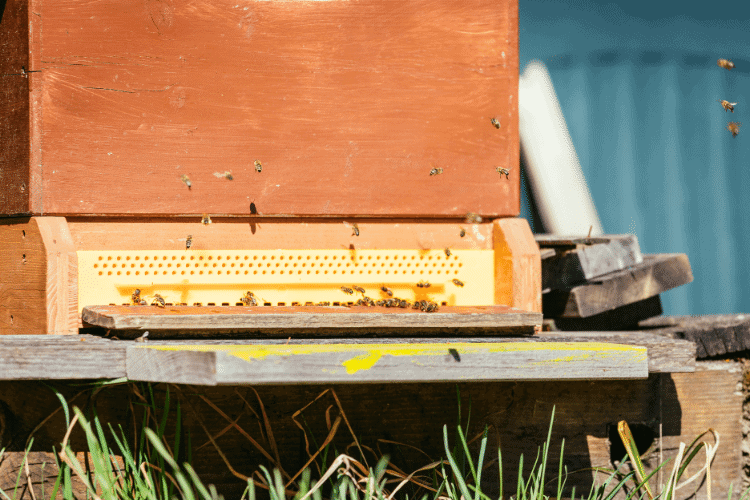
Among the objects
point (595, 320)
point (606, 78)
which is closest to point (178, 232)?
point (595, 320)

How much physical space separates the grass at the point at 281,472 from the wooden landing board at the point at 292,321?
21 cm

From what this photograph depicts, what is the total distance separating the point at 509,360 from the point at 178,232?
1268mm

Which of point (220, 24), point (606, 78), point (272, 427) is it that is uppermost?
point (606, 78)

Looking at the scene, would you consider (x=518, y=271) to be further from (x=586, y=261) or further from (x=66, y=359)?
(x=66, y=359)

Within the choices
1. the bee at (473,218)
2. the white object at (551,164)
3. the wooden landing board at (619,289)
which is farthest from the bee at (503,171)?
the white object at (551,164)

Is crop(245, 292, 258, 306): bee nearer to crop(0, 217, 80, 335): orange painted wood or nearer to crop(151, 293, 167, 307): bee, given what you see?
crop(151, 293, 167, 307): bee

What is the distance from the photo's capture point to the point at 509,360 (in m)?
1.62

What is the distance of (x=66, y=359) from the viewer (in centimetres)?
164

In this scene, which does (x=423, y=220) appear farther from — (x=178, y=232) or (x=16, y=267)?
(x=16, y=267)

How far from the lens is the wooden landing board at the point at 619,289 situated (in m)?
2.99

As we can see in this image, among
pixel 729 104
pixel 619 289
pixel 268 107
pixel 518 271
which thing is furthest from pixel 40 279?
pixel 729 104

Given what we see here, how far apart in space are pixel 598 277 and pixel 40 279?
94.1 inches

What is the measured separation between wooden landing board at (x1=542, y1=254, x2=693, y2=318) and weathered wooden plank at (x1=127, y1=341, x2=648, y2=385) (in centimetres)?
128

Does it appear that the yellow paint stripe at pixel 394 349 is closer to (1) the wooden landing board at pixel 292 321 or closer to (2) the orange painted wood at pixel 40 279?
(1) the wooden landing board at pixel 292 321
